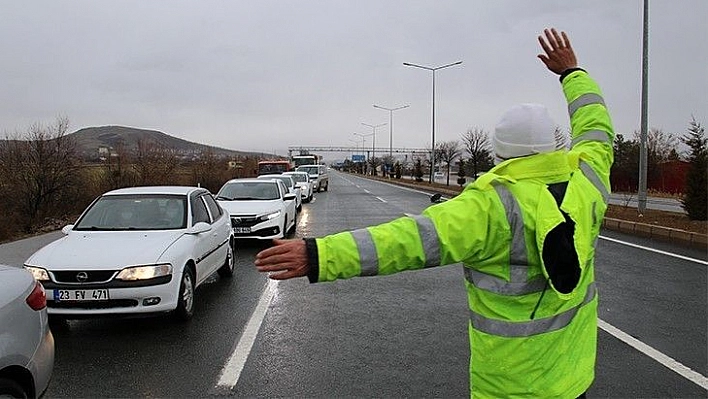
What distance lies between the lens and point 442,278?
8891 millimetres

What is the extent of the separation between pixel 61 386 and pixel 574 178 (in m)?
4.09

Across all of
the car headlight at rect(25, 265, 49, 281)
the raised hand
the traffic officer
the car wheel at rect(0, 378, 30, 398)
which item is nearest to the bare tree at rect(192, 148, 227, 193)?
the car headlight at rect(25, 265, 49, 281)

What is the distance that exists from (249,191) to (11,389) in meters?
11.3

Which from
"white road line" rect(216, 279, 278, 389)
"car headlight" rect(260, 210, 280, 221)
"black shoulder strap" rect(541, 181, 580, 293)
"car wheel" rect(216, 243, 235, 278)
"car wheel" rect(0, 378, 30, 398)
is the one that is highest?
"black shoulder strap" rect(541, 181, 580, 293)

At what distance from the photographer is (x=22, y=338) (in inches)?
130

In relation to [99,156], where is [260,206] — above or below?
below

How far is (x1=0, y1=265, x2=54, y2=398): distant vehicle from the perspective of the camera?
3.17 metres

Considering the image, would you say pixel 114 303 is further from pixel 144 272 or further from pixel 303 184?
pixel 303 184

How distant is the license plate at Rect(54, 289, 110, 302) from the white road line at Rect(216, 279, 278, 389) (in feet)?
4.59

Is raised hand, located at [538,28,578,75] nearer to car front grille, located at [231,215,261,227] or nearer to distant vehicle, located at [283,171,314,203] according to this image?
car front grille, located at [231,215,261,227]

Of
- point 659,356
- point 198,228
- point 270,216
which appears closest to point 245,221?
point 270,216

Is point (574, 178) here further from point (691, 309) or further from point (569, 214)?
point (691, 309)

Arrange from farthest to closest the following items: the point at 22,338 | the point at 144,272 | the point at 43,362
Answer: the point at 144,272, the point at 43,362, the point at 22,338

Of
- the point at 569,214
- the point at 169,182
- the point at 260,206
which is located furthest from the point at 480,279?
the point at 169,182
